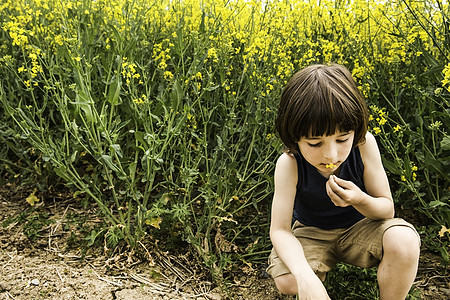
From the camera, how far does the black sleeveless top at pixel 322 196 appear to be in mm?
1947

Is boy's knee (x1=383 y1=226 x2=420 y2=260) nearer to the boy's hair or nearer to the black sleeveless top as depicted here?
the black sleeveless top

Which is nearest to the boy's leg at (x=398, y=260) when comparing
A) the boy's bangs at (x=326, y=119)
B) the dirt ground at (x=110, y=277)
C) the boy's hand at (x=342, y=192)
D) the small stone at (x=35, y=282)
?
the boy's hand at (x=342, y=192)

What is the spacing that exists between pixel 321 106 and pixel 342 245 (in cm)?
66

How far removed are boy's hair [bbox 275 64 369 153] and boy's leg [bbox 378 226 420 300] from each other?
376mm

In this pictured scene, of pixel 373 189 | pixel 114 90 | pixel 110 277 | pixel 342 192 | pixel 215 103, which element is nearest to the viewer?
pixel 342 192

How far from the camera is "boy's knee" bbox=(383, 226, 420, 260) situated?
1778 mm

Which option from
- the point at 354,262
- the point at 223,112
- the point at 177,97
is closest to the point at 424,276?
the point at 354,262

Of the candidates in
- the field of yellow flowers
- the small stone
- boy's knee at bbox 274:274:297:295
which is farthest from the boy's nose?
the small stone

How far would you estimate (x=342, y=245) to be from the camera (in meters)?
2.05

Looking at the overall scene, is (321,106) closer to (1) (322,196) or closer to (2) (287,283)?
(1) (322,196)

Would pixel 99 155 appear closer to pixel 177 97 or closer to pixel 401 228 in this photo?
pixel 177 97

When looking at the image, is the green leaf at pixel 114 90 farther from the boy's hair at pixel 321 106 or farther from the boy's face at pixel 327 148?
the boy's face at pixel 327 148

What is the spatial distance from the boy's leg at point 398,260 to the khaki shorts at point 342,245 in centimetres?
4

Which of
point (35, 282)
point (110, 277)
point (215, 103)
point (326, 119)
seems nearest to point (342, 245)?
point (326, 119)
